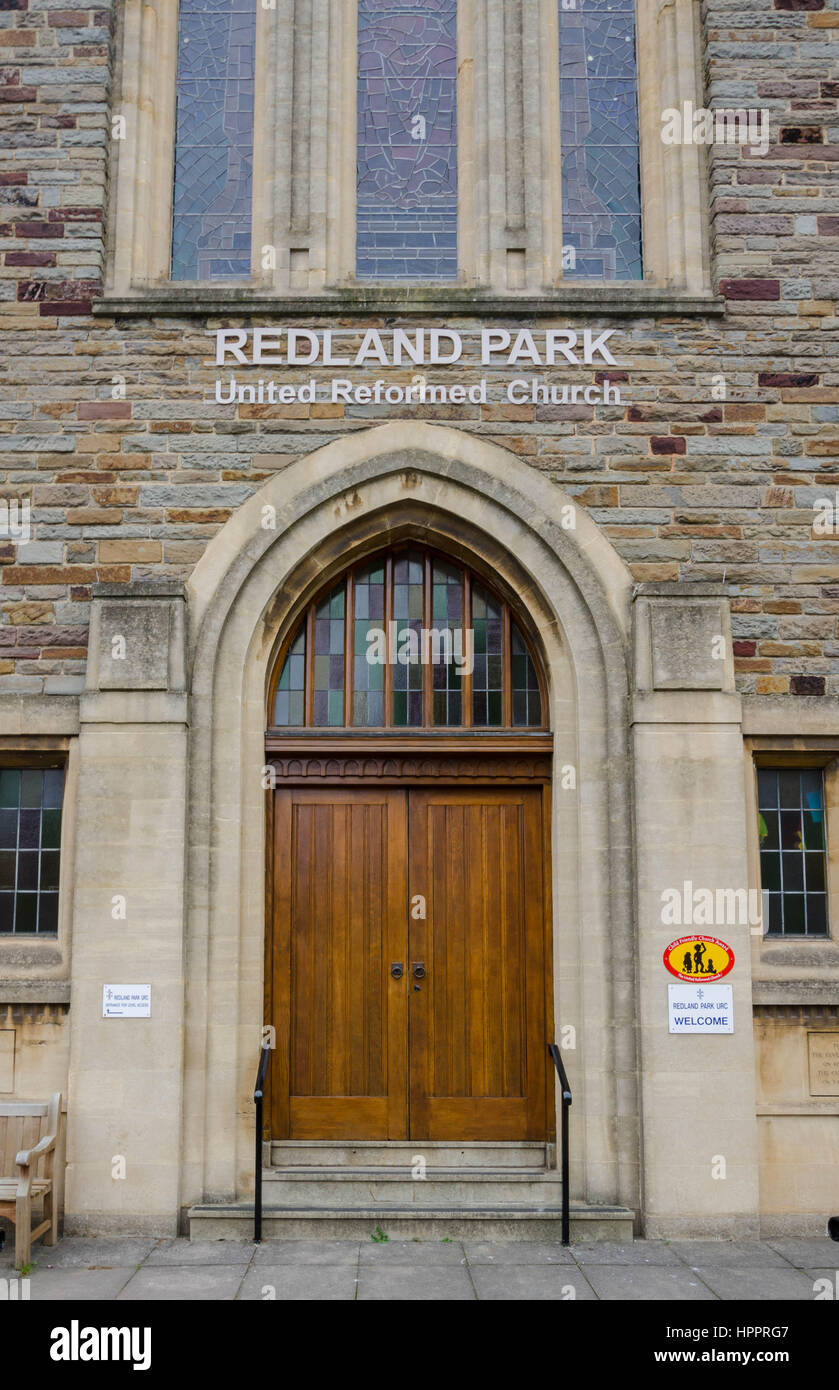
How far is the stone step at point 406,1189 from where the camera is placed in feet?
24.3

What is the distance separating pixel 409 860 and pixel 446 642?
1.50 m

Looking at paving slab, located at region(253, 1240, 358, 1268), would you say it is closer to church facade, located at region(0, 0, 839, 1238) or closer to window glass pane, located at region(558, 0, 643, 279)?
church facade, located at region(0, 0, 839, 1238)

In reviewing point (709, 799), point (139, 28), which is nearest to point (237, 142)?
point (139, 28)

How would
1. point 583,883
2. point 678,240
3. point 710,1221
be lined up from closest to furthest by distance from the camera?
point 710,1221 < point 583,883 < point 678,240

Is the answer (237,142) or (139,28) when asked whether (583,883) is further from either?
(139,28)

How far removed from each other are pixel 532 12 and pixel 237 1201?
831cm

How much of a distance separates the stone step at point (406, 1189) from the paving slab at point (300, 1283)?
0.79m

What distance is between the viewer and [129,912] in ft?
24.6

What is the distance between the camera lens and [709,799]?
25.1ft

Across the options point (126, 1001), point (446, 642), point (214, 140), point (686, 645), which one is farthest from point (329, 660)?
point (214, 140)

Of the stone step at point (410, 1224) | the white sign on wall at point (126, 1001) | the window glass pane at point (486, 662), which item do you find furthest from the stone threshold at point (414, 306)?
the stone step at point (410, 1224)

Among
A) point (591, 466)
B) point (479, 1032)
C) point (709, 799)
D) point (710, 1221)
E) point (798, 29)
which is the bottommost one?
point (710, 1221)

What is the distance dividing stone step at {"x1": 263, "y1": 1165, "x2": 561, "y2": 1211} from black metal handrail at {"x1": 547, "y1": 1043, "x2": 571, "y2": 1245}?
25cm

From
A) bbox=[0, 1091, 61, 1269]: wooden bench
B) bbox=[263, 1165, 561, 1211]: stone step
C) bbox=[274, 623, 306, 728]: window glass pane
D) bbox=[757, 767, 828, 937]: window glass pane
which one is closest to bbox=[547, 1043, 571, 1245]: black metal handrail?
bbox=[263, 1165, 561, 1211]: stone step
